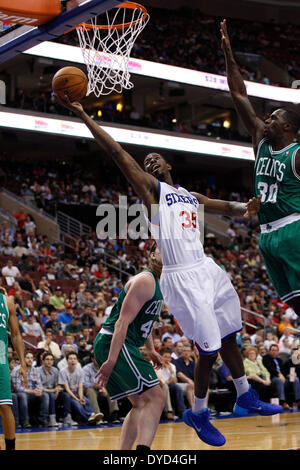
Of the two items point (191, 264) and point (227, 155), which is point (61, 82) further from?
point (227, 155)

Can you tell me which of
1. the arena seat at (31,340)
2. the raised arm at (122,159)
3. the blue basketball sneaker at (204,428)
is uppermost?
the raised arm at (122,159)

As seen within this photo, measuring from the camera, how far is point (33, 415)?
10.5 meters

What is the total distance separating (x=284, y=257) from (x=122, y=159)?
4.24 feet

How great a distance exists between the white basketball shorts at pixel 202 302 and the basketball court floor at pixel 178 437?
131 inches

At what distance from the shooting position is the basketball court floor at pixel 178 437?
8.20 metres

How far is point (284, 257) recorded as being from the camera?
4.60 metres

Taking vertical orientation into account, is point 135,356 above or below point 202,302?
below

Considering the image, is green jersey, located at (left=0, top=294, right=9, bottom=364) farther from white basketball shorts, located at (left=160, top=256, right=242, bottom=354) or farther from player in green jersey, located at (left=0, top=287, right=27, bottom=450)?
white basketball shorts, located at (left=160, top=256, right=242, bottom=354)

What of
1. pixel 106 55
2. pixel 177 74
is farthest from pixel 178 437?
pixel 177 74

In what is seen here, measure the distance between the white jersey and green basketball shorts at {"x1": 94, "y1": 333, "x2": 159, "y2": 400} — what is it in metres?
0.78

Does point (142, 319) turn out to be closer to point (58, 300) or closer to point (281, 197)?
point (281, 197)

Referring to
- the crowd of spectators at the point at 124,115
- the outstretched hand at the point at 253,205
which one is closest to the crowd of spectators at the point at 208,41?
the crowd of spectators at the point at 124,115

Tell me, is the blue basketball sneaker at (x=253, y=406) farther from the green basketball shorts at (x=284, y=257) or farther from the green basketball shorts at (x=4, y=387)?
the green basketball shorts at (x=4, y=387)

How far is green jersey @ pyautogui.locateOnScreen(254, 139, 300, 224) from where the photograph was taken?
4633 mm
